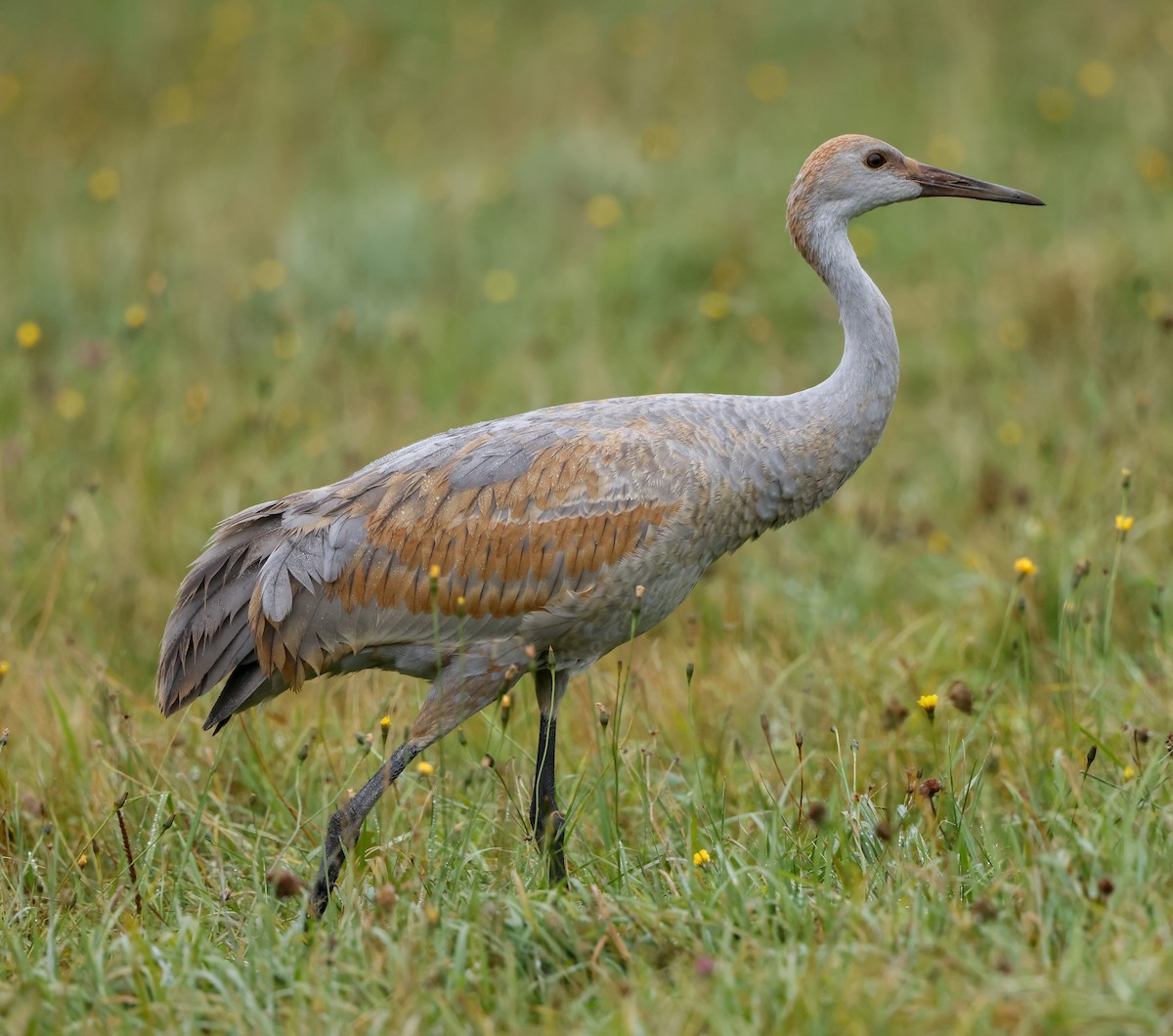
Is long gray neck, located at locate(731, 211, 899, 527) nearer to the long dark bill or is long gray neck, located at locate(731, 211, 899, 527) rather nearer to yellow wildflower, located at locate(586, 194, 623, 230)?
the long dark bill

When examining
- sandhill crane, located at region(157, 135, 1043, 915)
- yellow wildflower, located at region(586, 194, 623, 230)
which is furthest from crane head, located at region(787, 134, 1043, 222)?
yellow wildflower, located at region(586, 194, 623, 230)

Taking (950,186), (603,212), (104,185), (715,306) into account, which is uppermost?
(104,185)

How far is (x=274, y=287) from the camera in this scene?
7852 mm

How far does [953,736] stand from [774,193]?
5.32m

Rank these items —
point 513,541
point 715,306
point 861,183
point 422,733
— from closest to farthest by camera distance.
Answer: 1. point 422,733
2. point 513,541
3. point 861,183
4. point 715,306

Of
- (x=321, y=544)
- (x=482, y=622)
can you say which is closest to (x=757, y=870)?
(x=482, y=622)

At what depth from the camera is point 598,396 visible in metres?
6.63

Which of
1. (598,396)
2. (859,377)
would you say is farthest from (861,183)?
(598,396)

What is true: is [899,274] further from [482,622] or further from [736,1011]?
[736,1011]

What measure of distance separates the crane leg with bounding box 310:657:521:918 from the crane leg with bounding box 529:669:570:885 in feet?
0.55

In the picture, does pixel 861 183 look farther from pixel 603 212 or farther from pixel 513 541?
pixel 603 212

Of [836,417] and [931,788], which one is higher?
[836,417]

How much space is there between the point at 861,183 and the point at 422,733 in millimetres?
1935

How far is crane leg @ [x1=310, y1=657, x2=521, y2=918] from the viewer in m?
3.56
